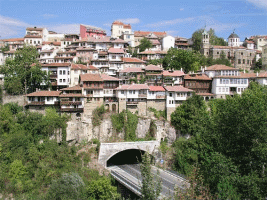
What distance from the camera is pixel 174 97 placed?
4453 centimetres

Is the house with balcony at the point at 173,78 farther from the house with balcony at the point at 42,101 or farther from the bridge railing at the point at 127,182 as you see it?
the bridge railing at the point at 127,182

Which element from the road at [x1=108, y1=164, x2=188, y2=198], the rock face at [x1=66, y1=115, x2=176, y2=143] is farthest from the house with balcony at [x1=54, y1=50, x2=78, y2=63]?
the road at [x1=108, y1=164, x2=188, y2=198]

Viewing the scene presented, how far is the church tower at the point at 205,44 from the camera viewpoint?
65625mm

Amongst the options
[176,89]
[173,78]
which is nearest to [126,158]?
[176,89]

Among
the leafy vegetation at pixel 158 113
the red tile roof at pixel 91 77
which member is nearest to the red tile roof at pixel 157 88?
the leafy vegetation at pixel 158 113

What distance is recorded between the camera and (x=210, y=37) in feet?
236

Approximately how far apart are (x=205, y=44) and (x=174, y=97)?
2711 cm

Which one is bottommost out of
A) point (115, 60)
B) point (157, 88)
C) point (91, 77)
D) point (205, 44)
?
point (157, 88)

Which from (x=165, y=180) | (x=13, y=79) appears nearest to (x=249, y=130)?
(x=165, y=180)

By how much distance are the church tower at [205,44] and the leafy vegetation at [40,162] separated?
39010 millimetres

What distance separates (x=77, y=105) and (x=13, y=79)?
1238 cm

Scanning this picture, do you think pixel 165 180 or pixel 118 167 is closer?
pixel 165 180

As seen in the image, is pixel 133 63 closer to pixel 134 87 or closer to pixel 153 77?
pixel 153 77

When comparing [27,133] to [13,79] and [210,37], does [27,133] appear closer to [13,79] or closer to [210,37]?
[13,79]
